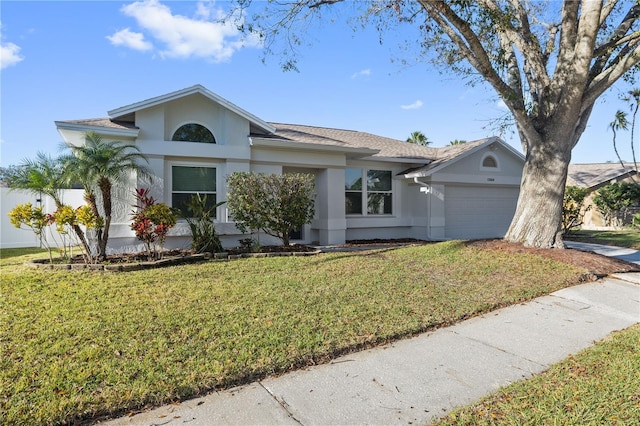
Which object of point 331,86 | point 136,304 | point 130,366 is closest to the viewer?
point 130,366

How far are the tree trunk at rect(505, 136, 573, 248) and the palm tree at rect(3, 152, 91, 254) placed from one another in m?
11.3

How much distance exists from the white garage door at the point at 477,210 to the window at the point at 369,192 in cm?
246

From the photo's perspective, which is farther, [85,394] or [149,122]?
[149,122]

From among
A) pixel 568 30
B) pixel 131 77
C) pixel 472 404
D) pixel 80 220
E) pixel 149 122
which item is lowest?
pixel 472 404

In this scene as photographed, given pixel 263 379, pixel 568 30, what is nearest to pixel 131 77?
pixel 263 379

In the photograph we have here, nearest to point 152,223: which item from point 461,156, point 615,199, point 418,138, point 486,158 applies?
point 461,156

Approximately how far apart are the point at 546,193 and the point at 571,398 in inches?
312

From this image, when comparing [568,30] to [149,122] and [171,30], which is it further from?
[149,122]

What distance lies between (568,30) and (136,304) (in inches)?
459

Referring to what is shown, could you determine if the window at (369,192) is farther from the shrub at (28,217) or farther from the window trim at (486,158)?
the shrub at (28,217)

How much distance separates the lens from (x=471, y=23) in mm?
8961

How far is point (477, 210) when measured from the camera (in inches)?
630

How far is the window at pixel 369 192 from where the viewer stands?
46.8ft

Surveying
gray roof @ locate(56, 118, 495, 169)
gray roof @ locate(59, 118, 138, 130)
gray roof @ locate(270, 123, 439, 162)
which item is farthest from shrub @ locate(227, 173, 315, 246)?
gray roof @ locate(59, 118, 138, 130)
